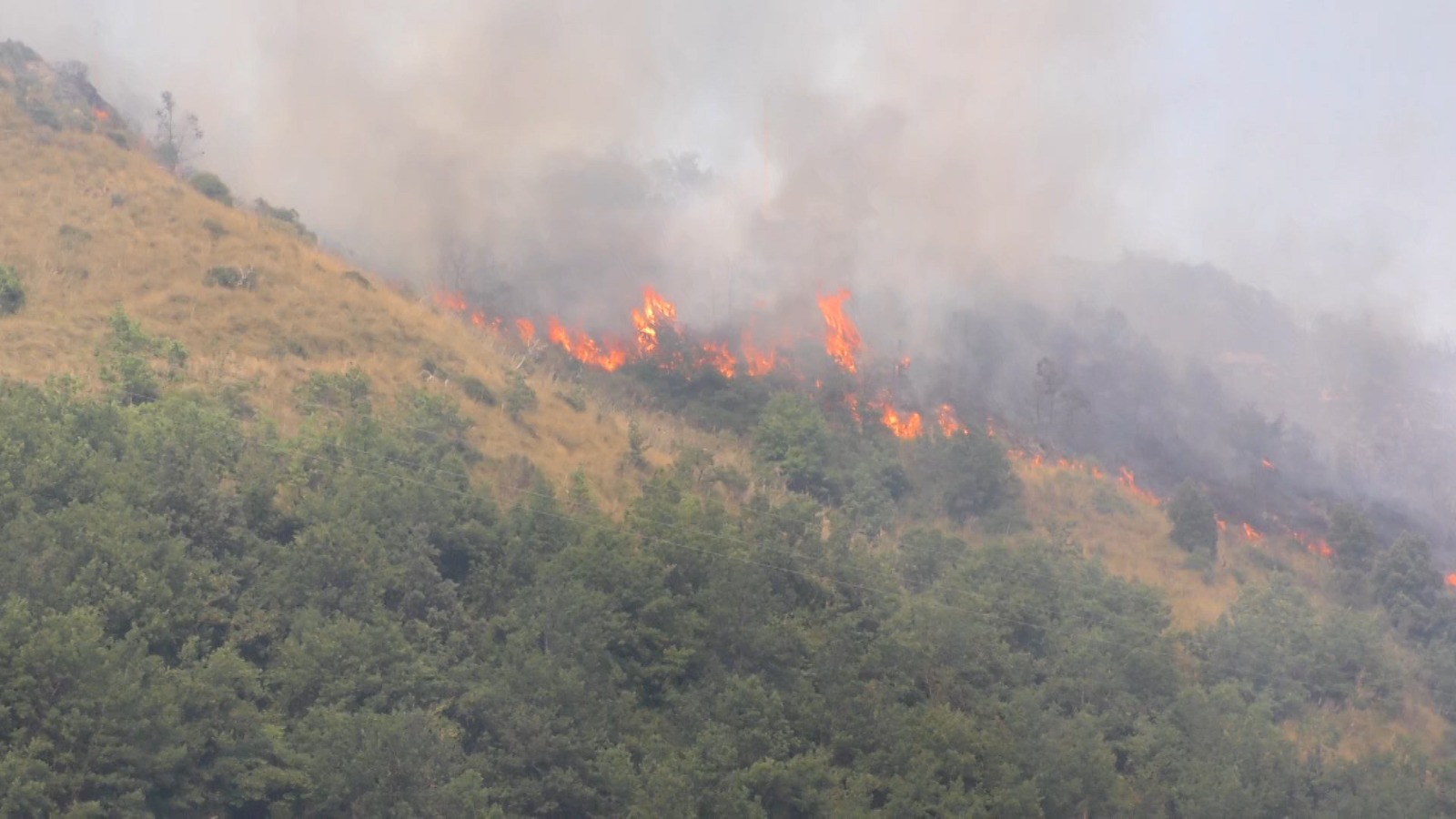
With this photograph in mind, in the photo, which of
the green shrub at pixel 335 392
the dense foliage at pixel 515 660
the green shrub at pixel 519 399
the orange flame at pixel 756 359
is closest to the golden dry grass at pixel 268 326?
the green shrub at pixel 335 392

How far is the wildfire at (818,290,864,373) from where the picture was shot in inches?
2682

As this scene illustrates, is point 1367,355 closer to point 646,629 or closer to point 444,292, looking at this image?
point 444,292

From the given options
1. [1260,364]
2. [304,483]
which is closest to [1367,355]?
[1260,364]

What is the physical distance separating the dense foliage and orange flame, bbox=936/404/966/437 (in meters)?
20.9

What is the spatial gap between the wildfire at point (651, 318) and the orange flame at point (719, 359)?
84.1 inches

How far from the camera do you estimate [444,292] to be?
64.5 meters

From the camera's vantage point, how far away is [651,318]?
222 feet

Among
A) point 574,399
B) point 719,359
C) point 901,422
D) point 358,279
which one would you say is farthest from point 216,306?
point 901,422

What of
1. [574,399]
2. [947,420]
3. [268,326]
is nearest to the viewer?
[268,326]

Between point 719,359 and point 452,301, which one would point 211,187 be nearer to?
point 452,301

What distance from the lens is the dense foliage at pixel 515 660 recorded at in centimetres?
2684

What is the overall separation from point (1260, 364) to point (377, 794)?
68914 mm

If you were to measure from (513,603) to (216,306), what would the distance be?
19091 mm

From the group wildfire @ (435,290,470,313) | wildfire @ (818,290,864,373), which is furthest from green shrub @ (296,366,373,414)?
wildfire @ (818,290,864,373)
